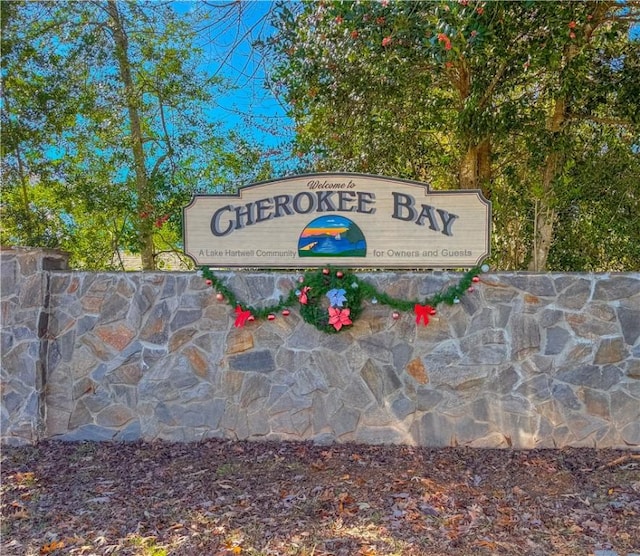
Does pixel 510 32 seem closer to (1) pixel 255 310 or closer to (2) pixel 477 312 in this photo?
(2) pixel 477 312

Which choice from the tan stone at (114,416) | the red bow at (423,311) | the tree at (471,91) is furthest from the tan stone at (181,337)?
the tree at (471,91)

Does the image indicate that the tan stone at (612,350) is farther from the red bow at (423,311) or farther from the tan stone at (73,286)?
the tan stone at (73,286)

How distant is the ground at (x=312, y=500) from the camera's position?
278cm

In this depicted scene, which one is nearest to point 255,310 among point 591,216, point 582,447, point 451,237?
point 451,237

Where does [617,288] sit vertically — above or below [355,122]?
below

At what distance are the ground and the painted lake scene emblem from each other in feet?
5.33

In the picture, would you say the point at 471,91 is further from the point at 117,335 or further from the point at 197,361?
the point at 117,335

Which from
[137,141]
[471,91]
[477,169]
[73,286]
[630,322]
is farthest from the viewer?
[137,141]

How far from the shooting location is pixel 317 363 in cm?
420

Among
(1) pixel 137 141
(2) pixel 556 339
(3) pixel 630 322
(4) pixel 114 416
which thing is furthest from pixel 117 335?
(3) pixel 630 322

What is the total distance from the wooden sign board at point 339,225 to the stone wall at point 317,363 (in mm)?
193

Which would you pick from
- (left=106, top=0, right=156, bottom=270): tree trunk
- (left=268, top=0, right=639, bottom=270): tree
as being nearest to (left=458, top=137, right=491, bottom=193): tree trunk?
(left=268, top=0, right=639, bottom=270): tree

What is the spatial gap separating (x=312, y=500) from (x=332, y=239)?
2009 millimetres

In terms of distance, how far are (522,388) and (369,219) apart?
1870mm
